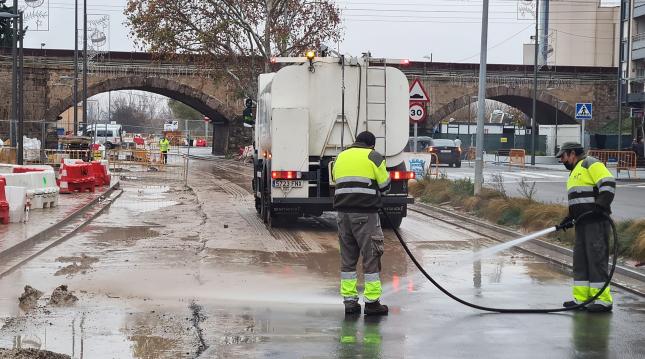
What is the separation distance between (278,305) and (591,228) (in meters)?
3.29

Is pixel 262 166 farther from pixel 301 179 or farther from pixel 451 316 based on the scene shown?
pixel 451 316

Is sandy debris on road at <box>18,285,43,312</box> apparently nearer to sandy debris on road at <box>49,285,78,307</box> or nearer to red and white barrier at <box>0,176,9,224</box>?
sandy debris on road at <box>49,285,78,307</box>

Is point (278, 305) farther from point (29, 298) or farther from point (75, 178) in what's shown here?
point (75, 178)

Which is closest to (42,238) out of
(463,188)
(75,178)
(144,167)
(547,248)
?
(547,248)

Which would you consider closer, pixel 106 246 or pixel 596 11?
pixel 106 246

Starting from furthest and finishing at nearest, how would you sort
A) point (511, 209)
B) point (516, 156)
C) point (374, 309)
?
point (516, 156) → point (511, 209) → point (374, 309)

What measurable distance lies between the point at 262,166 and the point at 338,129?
2602 millimetres

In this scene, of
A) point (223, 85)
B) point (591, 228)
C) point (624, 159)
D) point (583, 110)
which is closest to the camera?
point (591, 228)

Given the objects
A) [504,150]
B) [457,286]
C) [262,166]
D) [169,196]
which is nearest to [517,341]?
[457,286]

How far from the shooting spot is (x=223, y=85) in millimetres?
60781

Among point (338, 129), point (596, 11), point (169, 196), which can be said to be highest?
point (596, 11)

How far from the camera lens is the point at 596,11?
4018 inches

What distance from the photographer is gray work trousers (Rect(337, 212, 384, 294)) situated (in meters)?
9.31

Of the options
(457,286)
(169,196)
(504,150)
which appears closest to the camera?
(457,286)
